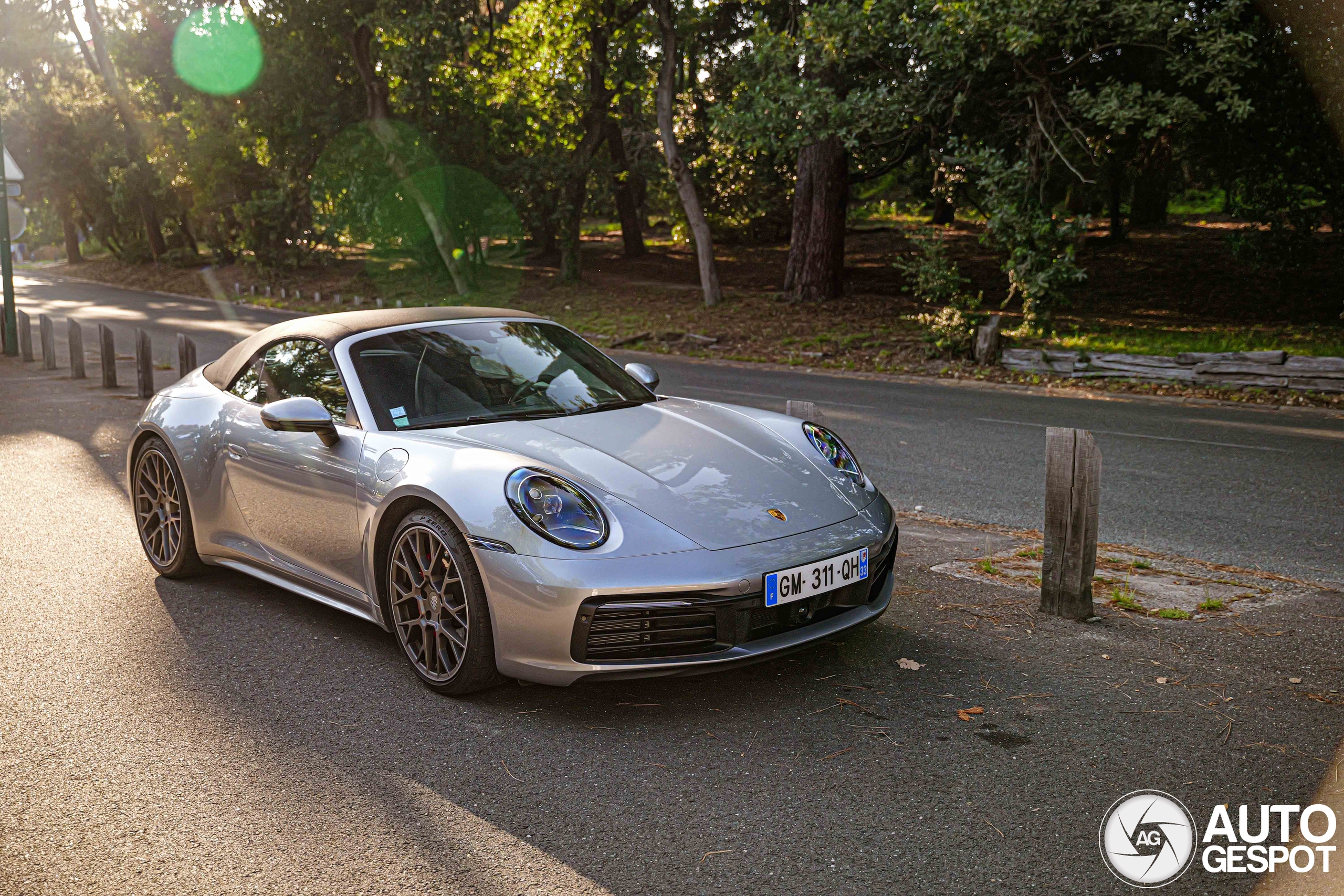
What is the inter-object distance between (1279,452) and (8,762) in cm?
965

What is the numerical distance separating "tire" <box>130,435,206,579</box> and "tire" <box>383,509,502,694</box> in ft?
5.84

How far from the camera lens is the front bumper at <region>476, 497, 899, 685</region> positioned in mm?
3723

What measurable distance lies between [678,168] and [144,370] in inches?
557

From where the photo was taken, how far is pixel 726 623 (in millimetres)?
3781

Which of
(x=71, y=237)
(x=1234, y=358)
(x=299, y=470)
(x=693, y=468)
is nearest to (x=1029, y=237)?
(x=1234, y=358)

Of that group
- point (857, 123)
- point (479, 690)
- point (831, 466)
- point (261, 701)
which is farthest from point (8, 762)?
point (857, 123)

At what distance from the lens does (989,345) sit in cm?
1636

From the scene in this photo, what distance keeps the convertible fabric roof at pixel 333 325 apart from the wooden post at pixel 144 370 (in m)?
7.41

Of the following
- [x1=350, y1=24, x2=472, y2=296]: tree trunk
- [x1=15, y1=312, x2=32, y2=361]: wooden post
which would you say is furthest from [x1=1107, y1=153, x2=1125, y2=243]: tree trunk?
[x1=15, y1=312, x2=32, y2=361]: wooden post

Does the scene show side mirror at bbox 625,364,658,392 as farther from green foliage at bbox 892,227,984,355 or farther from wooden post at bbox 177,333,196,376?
→ green foliage at bbox 892,227,984,355

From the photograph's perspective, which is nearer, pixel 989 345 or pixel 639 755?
pixel 639 755

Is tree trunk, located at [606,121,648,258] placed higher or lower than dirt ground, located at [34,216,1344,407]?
higher

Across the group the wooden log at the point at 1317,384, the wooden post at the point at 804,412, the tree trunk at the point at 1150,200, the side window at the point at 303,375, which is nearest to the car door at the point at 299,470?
the side window at the point at 303,375

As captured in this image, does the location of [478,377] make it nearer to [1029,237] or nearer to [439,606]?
[439,606]
